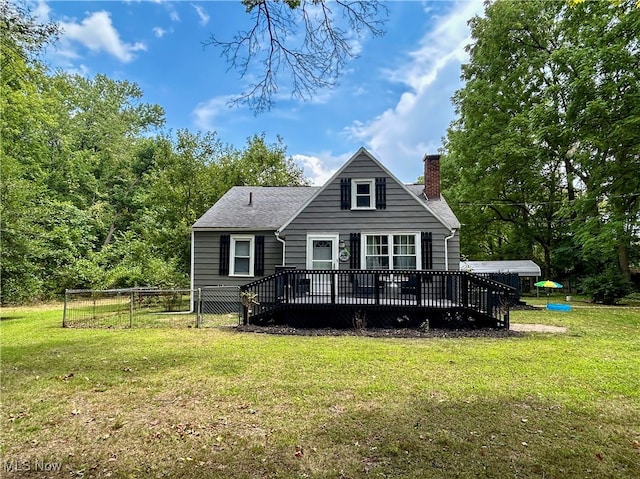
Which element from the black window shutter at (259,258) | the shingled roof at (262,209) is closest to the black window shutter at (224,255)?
the shingled roof at (262,209)

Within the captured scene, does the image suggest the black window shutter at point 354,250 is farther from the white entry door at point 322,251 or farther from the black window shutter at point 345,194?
the black window shutter at point 345,194

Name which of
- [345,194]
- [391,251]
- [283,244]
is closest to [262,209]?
[283,244]

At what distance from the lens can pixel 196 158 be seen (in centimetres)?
1931

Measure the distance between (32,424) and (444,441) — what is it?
4.22 m

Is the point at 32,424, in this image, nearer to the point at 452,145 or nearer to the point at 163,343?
the point at 163,343

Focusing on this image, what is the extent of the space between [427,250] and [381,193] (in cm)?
249

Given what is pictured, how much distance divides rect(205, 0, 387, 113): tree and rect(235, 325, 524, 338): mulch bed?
602cm

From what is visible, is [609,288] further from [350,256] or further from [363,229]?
[350,256]

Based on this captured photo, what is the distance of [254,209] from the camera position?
15.1m

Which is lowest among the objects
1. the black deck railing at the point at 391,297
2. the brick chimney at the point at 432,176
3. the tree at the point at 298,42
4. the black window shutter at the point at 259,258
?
the black deck railing at the point at 391,297

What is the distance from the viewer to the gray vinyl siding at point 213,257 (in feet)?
45.1

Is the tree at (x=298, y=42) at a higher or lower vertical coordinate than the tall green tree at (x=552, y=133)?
lower

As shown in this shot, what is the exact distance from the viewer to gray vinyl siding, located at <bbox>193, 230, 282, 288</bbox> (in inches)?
541

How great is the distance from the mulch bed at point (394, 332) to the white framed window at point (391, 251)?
3.18 metres
